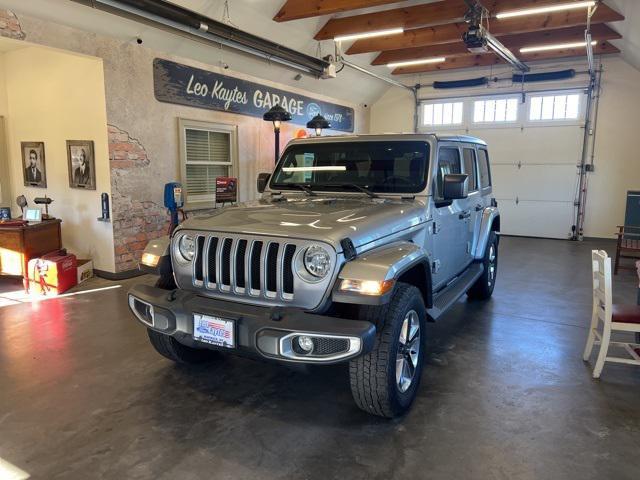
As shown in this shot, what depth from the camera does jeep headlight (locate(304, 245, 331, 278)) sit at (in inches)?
91.1

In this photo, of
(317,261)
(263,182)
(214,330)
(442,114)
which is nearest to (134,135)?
(263,182)

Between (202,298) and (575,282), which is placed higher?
(202,298)

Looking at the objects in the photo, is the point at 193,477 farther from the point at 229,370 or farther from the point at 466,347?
the point at 466,347

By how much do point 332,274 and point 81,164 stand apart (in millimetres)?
4836

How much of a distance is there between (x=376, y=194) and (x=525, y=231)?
818cm

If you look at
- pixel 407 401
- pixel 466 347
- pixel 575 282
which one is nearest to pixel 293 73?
pixel 575 282

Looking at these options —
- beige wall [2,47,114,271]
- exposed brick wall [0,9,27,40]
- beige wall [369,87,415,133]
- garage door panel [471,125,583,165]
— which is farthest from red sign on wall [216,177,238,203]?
garage door panel [471,125,583,165]

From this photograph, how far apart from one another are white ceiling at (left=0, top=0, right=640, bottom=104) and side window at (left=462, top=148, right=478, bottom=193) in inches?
143

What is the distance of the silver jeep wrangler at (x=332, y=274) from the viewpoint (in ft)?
7.35

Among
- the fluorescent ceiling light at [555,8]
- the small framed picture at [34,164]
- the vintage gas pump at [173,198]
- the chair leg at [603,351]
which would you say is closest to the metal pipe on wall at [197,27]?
the vintage gas pump at [173,198]

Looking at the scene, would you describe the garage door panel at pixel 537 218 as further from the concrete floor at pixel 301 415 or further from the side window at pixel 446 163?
the side window at pixel 446 163

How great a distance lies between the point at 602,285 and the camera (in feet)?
10.4

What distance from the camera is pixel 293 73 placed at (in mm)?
8305

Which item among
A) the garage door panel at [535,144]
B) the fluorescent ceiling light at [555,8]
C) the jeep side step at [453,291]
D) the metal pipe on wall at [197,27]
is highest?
the fluorescent ceiling light at [555,8]
